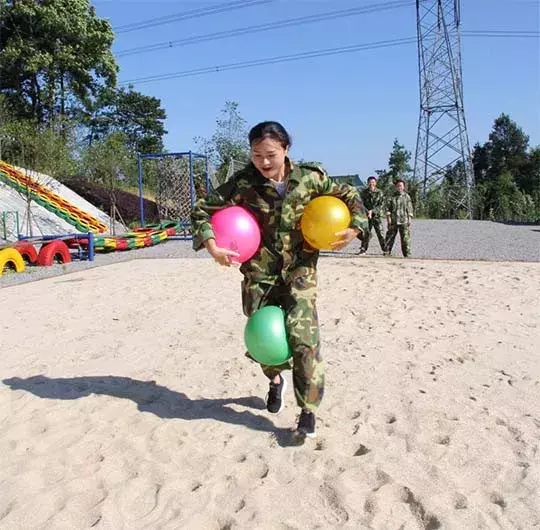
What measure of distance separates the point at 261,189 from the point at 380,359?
2.25 metres

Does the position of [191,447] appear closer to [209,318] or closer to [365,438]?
[365,438]

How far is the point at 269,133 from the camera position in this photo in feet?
10.9

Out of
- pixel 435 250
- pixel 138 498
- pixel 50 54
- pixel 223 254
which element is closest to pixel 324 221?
pixel 223 254

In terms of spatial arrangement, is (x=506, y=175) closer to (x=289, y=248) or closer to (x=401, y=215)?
(x=401, y=215)

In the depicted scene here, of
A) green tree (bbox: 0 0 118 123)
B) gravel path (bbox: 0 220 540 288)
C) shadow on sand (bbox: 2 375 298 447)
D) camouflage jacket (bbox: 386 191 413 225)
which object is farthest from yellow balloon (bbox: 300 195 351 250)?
green tree (bbox: 0 0 118 123)

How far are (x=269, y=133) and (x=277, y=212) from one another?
0.47 m

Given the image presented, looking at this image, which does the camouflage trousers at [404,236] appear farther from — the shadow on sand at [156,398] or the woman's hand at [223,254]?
the woman's hand at [223,254]

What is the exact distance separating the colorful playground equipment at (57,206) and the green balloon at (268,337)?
61.9 ft

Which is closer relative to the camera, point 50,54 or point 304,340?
point 304,340

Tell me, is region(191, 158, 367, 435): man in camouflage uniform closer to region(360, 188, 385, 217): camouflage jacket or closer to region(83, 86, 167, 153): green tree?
region(360, 188, 385, 217): camouflage jacket

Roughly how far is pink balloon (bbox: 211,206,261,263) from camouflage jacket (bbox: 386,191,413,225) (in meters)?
9.70

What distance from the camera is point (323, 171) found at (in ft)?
11.6

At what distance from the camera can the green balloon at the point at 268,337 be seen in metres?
3.36

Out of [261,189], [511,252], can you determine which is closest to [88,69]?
[511,252]
